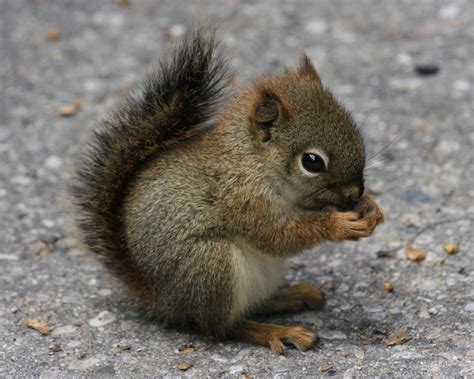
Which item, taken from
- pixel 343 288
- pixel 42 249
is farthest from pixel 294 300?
pixel 42 249

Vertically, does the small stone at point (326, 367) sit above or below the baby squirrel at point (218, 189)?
below

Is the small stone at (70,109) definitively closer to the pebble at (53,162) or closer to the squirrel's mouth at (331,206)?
the pebble at (53,162)

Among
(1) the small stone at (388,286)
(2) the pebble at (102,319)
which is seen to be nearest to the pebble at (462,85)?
(1) the small stone at (388,286)

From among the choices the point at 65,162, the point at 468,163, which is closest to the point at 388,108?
the point at 468,163

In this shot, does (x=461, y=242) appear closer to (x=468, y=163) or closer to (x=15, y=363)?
(x=468, y=163)

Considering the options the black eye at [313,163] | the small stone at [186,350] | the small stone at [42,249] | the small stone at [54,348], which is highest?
the black eye at [313,163]

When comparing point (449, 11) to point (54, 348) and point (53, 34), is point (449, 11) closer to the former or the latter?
point (53, 34)
